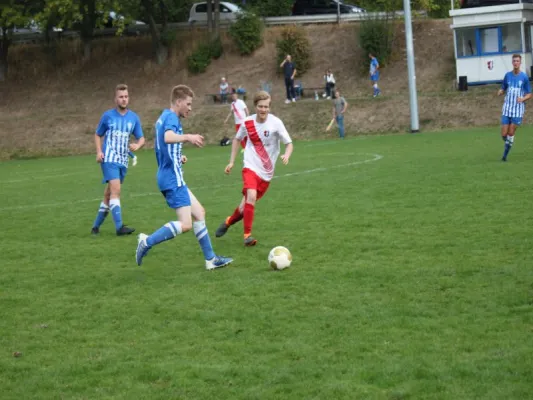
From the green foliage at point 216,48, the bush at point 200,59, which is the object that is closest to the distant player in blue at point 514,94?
the bush at point 200,59

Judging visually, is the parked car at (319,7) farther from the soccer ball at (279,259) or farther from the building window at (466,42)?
the soccer ball at (279,259)

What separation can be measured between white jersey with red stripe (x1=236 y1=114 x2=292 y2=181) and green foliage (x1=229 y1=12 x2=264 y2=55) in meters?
37.2

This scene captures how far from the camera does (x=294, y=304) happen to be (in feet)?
25.7

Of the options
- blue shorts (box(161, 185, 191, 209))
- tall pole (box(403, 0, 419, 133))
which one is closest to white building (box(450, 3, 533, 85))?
tall pole (box(403, 0, 419, 133))

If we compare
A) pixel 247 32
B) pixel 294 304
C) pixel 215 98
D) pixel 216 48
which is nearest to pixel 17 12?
pixel 216 48

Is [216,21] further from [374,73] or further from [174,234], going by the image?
[174,234]

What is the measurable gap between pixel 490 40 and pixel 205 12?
18.3 metres

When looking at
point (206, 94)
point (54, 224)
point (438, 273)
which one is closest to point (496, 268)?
point (438, 273)

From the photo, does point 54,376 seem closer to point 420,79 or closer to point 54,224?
point 54,224

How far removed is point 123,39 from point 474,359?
156 ft

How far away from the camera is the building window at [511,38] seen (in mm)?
40656

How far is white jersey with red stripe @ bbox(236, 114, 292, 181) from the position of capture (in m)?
11.3

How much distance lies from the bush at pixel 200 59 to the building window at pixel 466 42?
13.5 m

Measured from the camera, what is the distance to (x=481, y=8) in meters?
40.4
